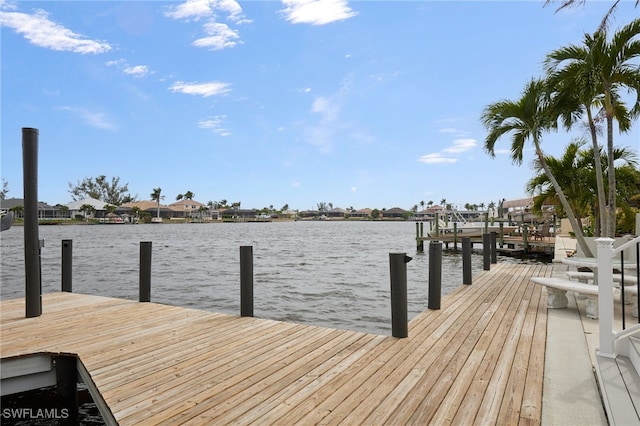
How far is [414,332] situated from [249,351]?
75.6 inches

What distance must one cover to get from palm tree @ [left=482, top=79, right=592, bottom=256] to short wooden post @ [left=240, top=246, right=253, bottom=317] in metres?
8.23

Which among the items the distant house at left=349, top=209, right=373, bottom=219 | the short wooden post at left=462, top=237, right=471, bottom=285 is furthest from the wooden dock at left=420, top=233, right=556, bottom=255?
the distant house at left=349, top=209, right=373, bottom=219

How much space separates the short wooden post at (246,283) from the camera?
5.12m

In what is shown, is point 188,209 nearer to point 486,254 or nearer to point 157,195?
point 157,195

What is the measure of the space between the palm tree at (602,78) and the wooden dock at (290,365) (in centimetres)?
482

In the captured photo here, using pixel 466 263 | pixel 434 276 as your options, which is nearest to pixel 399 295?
pixel 434 276

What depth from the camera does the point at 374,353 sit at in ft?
11.8

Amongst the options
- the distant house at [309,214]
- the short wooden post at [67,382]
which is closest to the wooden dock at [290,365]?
the short wooden post at [67,382]

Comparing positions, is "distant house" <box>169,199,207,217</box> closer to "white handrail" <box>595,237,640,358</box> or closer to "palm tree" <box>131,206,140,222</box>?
"palm tree" <box>131,206,140,222</box>

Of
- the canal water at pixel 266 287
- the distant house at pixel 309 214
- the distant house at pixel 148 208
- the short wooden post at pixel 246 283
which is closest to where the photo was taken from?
the short wooden post at pixel 246 283

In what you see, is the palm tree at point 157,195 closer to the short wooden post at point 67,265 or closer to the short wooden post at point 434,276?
the short wooden post at point 67,265

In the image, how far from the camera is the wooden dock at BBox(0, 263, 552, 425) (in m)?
2.45

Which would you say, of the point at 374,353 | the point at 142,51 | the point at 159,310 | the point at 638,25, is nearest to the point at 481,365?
the point at 374,353

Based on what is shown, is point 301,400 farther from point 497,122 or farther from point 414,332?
point 497,122
